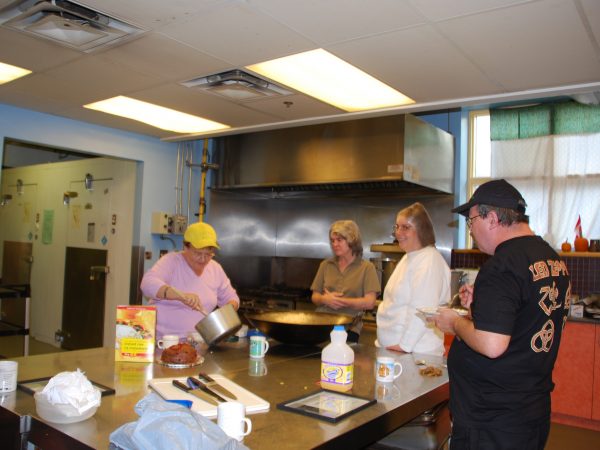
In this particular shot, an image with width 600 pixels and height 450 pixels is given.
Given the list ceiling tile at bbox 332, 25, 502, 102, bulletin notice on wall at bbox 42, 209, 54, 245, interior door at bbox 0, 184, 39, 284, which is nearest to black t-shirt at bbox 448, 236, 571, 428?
ceiling tile at bbox 332, 25, 502, 102

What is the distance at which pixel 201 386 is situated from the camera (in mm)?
1780

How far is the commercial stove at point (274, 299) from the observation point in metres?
5.12

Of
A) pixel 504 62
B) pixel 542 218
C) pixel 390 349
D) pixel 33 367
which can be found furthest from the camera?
pixel 542 218

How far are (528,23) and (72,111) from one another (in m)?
3.63

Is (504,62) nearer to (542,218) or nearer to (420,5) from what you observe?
(420,5)

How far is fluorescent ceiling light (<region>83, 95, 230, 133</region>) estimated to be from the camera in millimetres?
4215

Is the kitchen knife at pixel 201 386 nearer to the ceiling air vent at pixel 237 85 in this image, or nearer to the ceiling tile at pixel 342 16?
the ceiling tile at pixel 342 16

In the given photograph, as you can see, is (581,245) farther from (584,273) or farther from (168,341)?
(168,341)

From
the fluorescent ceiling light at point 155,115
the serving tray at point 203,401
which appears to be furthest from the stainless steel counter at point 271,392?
the fluorescent ceiling light at point 155,115

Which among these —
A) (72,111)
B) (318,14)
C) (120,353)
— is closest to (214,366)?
(120,353)

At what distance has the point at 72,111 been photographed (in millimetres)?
4496

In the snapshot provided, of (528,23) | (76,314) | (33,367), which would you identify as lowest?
(76,314)

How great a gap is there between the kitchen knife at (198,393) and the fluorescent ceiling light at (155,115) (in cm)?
279

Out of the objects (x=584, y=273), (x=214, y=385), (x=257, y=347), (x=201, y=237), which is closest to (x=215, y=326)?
(x=257, y=347)
